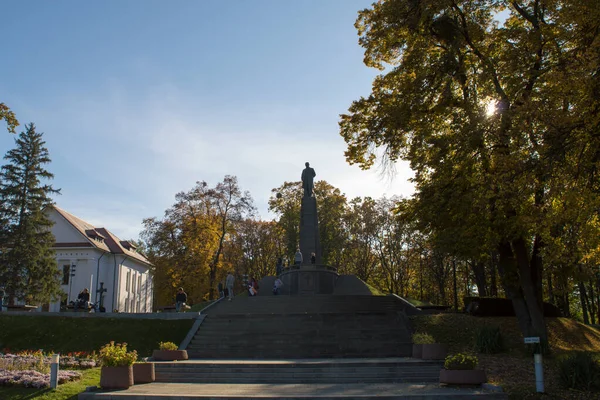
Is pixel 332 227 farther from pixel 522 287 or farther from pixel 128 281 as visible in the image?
pixel 522 287

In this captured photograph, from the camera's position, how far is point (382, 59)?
2053 centimetres

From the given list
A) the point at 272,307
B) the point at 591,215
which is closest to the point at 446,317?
the point at 272,307

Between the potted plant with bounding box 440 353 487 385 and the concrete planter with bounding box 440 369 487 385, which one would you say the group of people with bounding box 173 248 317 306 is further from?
the concrete planter with bounding box 440 369 487 385

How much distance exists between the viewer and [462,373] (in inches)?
472

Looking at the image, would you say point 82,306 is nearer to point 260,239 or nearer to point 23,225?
point 23,225

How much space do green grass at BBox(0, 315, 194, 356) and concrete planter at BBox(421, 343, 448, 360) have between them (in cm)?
1085

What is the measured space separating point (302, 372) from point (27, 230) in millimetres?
28752

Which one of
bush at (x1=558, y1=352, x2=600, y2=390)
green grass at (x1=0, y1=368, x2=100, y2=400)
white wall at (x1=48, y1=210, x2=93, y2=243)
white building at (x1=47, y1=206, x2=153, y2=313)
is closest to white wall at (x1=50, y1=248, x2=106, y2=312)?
white building at (x1=47, y1=206, x2=153, y2=313)

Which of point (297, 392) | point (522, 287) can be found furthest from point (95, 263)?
point (297, 392)

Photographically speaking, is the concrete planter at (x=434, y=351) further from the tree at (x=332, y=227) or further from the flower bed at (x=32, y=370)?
the tree at (x=332, y=227)

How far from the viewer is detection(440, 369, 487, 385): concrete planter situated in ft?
39.0

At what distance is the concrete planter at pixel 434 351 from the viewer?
15430 millimetres

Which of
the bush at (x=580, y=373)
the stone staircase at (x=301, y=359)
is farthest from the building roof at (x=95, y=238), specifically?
the bush at (x=580, y=373)

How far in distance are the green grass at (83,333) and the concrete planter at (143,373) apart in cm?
708
